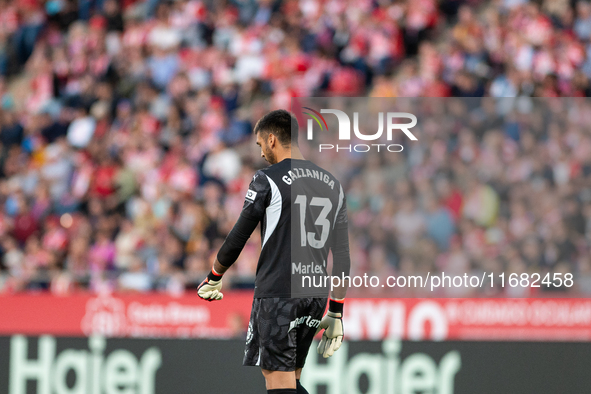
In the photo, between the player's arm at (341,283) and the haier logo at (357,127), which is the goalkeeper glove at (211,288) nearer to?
the player's arm at (341,283)

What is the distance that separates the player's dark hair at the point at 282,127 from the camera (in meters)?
4.46

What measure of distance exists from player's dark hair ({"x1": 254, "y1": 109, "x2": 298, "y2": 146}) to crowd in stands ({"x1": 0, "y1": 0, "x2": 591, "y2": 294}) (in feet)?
6.72

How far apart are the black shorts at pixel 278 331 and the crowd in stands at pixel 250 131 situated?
2.25 metres

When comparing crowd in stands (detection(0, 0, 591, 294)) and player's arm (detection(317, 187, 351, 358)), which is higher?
crowd in stands (detection(0, 0, 591, 294))

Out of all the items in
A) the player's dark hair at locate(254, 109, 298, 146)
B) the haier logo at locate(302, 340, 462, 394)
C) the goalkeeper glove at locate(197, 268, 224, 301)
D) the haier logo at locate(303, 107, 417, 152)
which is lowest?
the haier logo at locate(302, 340, 462, 394)

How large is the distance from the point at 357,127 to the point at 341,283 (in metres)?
1.62

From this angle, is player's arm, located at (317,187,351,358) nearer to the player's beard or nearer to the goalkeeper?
the goalkeeper

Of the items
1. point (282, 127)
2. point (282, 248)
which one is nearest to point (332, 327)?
point (282, 248)

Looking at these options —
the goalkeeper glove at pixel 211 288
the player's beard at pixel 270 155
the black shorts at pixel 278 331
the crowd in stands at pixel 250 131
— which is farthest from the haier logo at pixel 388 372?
the player's beard at pixel 270 155

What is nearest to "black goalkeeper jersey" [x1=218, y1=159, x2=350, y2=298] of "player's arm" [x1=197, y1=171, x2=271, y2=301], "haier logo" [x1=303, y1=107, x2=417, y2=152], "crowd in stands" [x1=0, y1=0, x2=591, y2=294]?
"player's arm" [x1=197, y1=171, x2=271, y2=301]

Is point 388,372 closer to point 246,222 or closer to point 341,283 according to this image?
point 341,283

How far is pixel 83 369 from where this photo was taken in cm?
617

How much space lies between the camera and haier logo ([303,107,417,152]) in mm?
5367

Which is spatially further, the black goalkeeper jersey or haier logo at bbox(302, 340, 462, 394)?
haier logo at bbox(302, 340, 462, 394)
